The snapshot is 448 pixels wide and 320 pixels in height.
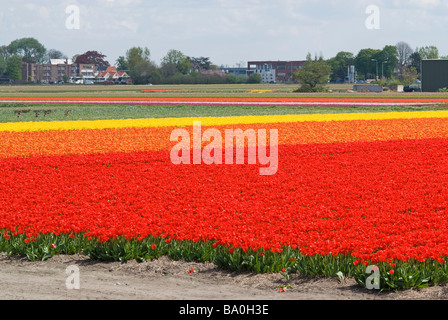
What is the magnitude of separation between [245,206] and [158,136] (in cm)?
1284

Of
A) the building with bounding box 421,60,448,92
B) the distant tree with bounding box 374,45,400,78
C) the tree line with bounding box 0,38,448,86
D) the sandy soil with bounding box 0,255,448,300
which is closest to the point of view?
the sandy soil with bounding box 0,255,448,300

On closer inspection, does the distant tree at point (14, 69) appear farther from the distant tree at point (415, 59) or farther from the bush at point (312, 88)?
the bush at point (312, 88)

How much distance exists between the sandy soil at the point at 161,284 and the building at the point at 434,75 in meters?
88.1

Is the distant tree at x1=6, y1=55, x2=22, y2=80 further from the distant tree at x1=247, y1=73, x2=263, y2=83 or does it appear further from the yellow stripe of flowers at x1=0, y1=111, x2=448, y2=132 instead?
the yellow stripe of flowers at x1=0, y1=111, x2=448, y2=132

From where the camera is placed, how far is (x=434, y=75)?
9250 cm

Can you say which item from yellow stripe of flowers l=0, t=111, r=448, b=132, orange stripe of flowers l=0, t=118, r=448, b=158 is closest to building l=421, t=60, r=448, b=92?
yellow stripe of flowers l=0, t=111, r=448, b=132

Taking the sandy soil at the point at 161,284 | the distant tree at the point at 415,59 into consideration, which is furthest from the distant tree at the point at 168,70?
the sandy soil at the point at 161,284

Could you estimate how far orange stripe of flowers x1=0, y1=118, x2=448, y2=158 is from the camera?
21.9 meters

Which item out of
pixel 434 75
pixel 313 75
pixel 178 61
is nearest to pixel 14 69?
pixel 178 61

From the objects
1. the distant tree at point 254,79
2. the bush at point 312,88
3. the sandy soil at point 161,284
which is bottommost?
the sandy soil at point 161,284

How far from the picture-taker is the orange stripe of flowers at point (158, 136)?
21.9 meters

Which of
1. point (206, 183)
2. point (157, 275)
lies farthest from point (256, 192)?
point (157, 275)

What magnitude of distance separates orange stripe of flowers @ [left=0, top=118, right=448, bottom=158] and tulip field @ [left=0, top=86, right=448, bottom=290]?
13cm
